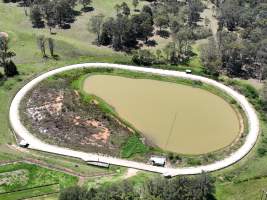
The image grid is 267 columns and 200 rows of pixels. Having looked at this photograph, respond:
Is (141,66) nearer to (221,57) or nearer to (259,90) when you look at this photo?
(221,57)

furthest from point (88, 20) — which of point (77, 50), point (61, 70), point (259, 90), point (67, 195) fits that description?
point (67, 195)

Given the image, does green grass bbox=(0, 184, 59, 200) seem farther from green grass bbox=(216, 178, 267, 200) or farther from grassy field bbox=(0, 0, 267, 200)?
green grass bbox=(216, 178, 267, 200)

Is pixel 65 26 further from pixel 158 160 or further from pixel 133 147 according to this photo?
pixel 158 160

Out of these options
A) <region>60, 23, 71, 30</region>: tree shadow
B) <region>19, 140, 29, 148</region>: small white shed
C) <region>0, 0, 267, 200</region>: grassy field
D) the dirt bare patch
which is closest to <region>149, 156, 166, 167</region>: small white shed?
<region>0, 0, 267, 200</region>: grassy field

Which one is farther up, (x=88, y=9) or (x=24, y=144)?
(x=88, y=9)

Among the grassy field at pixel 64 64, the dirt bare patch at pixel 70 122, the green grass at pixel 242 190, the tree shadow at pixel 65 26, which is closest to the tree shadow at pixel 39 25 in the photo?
the grassy field at pixel 64 64

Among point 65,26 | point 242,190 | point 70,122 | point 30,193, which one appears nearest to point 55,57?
point 65,26

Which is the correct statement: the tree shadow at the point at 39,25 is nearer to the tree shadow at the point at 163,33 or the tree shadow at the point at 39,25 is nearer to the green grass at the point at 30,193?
the tree shadow at the point at 163,33
